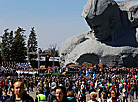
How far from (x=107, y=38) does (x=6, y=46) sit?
2523 cm

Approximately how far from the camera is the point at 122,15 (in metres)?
39.9

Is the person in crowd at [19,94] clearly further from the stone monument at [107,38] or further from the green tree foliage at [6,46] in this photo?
the green tree foliage at [6,46]

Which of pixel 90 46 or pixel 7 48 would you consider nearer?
pixel 90 46

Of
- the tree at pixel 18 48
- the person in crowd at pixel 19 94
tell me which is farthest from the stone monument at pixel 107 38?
the person in crowd at pixel 19 94

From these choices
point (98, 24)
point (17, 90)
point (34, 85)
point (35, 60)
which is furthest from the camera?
point (35, 60)

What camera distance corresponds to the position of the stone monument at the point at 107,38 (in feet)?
119

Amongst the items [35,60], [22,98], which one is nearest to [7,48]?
[35,60]

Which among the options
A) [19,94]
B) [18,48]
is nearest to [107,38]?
[18,48]

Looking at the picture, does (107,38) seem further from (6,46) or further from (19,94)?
(19,94)

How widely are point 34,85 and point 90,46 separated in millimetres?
20109

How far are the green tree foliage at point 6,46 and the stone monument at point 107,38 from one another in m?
18.0

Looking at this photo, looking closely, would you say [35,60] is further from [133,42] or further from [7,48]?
[133,42]

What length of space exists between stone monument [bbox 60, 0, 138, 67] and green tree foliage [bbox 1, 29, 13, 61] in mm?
17964

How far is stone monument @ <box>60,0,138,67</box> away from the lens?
36344 millimetres
